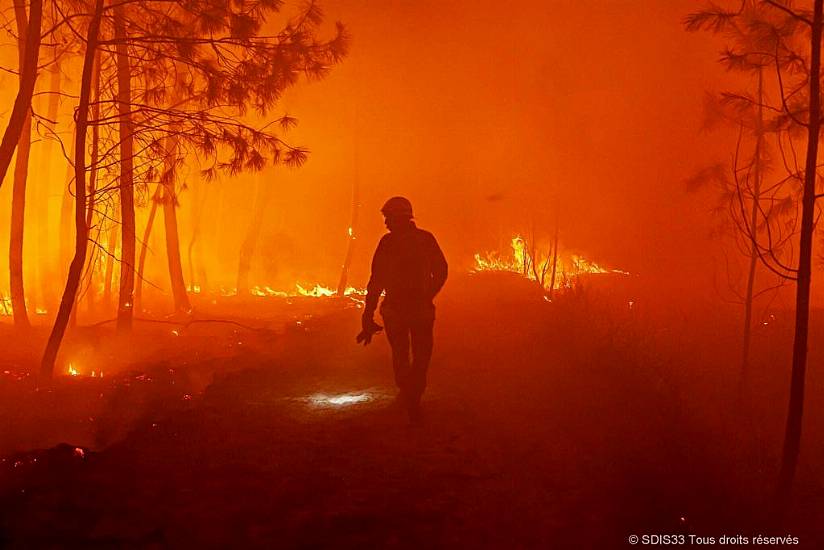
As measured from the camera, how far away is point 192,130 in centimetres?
822

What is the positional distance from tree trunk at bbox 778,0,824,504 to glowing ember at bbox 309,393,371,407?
14.3ft

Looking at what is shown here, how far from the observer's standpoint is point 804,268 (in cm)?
472

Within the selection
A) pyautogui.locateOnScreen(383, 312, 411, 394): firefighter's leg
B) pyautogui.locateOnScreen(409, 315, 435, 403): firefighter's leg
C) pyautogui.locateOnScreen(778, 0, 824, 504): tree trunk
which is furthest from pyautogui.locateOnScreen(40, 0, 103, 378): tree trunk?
pyautogui.locateOnScreen(778, 0, 824, 504): tree trunk

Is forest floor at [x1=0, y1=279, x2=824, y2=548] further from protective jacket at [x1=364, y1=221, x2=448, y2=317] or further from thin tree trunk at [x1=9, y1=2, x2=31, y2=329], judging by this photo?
thin tree trunk at [x1=9, y1=2, x2=31, y2=329]

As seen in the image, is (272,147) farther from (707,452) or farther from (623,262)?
(623,262)

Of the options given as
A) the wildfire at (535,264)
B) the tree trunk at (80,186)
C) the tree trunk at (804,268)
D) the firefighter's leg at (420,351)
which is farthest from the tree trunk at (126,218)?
the wildfire at (535,264)

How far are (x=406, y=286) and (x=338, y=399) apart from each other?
2.23 metres

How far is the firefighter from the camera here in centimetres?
626

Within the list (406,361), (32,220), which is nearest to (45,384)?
(406,361)

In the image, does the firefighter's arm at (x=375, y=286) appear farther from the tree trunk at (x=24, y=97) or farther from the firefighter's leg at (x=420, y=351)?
the tree trunk at (x=24, y=97)

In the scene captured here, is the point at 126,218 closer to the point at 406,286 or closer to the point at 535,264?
the point at 406,286

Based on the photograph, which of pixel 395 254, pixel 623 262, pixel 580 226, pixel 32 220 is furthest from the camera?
pixel 580 226

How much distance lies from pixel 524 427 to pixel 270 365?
5.05m

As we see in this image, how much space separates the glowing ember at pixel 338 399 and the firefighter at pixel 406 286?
1337mm
